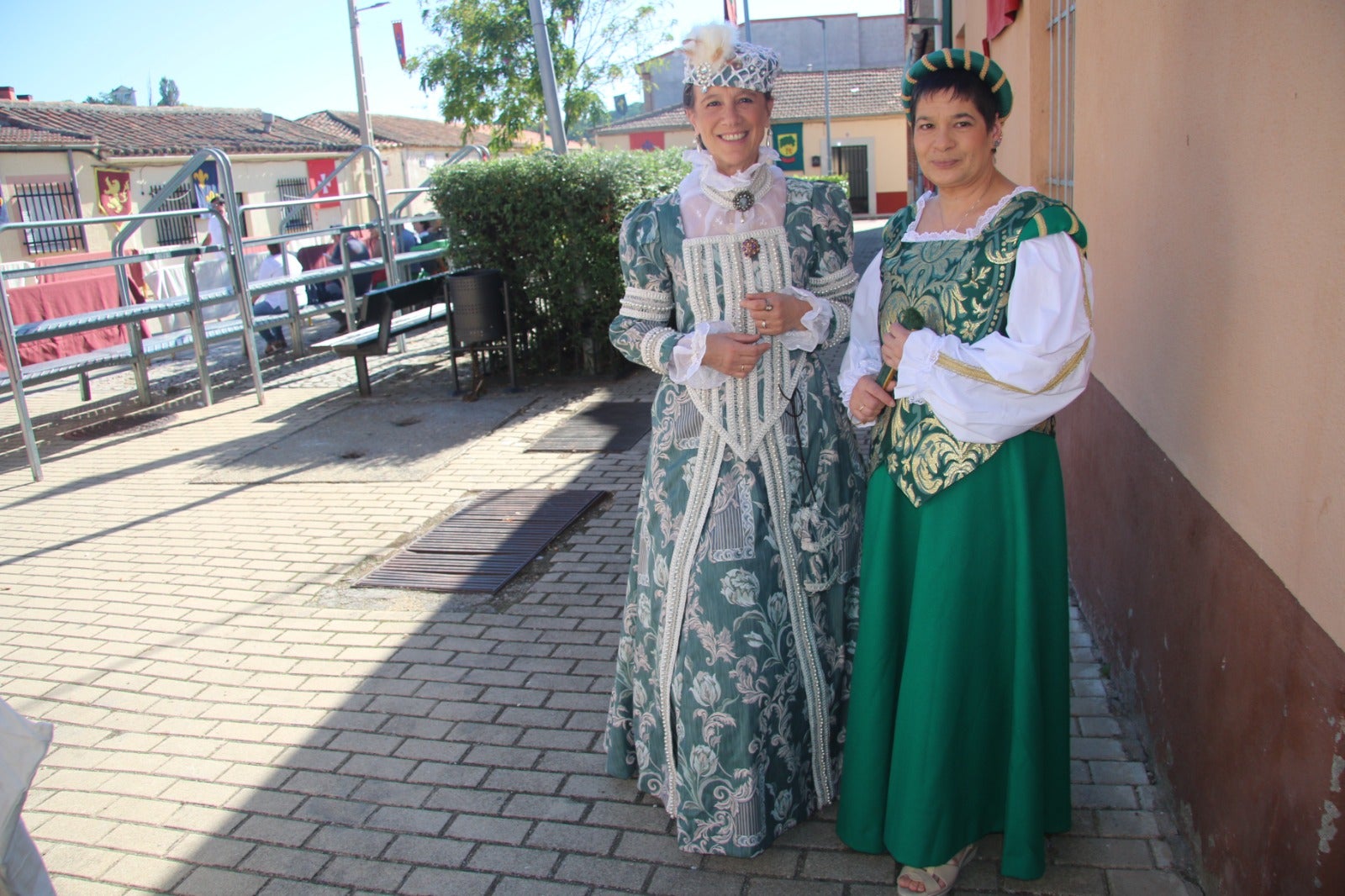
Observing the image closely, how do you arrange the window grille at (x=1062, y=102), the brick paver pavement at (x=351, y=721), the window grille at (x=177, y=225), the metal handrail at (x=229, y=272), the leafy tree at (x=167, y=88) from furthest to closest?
the leafy tree at (x=167, y=88), the window grille at (x=177, y=225), the metal handrail at (x=229, y=272), the window grille at (x=1062, y=102), the brick paver pavement at (x=351, y=721)

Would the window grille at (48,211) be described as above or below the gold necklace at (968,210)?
above

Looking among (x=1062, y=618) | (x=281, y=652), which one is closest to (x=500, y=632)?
(x=281, y=652)

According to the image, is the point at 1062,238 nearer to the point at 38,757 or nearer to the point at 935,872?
the point at 935,872

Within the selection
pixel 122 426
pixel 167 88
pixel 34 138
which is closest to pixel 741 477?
pixel 122 426

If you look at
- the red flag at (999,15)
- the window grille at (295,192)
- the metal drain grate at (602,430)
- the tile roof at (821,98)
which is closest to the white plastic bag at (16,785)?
the metal drain grate at (602,430)

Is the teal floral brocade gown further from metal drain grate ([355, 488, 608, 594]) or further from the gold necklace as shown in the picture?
metal drain grate ([355, 488, 608, 594])

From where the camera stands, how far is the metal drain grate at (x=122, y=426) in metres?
8.41

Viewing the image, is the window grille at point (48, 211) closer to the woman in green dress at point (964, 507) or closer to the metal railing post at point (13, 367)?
the metal railing post at point (13, 367)

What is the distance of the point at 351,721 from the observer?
361cm

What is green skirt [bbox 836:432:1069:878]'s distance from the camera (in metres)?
2.30

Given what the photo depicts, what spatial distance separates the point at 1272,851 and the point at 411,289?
8.00 metres

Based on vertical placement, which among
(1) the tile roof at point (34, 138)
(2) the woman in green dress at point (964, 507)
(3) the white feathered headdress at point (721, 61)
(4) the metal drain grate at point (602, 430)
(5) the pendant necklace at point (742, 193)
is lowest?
(4) the metal drain grate at point (602, 430)

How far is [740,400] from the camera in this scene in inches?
104

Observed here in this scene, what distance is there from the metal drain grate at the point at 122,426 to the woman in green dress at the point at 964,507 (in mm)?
7538
